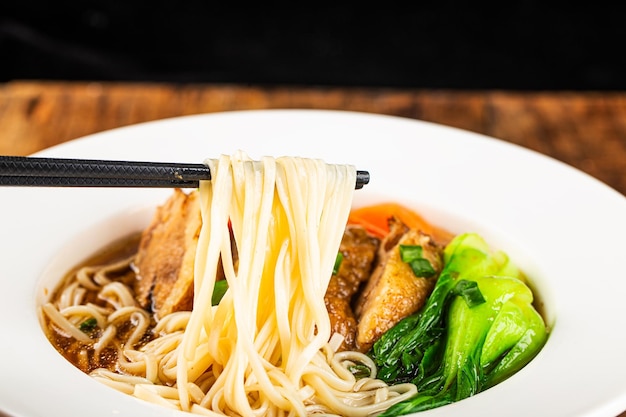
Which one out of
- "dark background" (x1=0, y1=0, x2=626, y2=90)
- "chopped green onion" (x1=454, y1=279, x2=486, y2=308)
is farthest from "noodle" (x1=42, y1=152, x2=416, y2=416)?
"dark background" (x1=0, y1=0, x2=626, y2=90)

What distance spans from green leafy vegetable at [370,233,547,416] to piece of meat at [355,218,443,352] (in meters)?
0.04

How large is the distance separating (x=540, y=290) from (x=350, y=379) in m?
0.87

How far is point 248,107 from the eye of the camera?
512 cm

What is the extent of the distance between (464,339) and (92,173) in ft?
4.71

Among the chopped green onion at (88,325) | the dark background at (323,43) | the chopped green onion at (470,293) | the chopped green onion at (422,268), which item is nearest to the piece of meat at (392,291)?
the chopped green onion at (422,268)

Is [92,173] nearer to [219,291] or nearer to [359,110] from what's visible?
[219,291]

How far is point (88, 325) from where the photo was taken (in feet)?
10.4

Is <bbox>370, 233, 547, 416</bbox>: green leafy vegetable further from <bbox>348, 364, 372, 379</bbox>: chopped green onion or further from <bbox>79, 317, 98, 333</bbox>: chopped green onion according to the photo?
<bbox>79, 317, 98, 333</bbox>: chopped green onion

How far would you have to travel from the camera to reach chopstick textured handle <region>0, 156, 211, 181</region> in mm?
2217

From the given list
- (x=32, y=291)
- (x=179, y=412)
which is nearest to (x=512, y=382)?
(x=179, y=412)

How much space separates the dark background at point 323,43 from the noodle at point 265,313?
4412mm

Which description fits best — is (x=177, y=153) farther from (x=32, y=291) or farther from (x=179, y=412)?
(x=179, y=412)

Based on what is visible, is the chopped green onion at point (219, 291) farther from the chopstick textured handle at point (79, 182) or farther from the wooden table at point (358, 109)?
the wooden table at point (358, 109)

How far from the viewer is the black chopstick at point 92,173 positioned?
2223 mm
